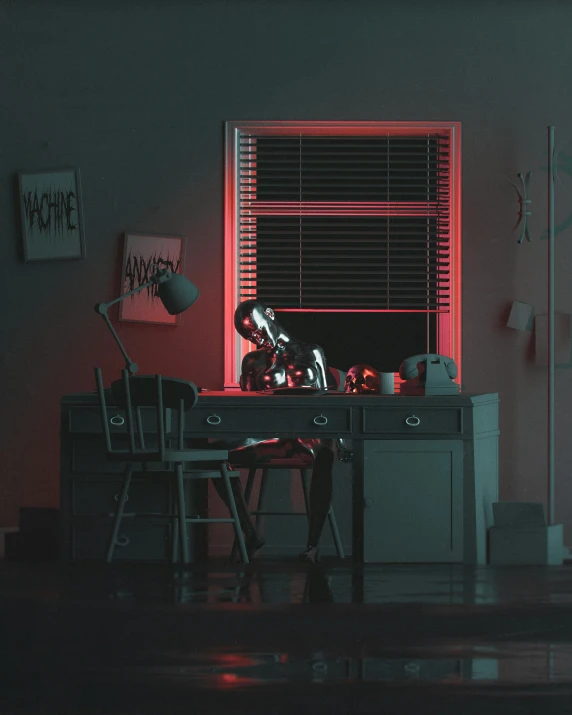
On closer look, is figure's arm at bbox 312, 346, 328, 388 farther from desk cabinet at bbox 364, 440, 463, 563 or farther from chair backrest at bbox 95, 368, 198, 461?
chair backrest at bbox 95, 368, 198, 461

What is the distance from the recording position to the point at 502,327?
5.56 m

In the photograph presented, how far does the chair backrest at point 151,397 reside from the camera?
444 cm

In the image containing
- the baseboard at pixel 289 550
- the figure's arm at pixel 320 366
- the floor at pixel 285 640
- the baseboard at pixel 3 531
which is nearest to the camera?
the floor at pixel 285 640

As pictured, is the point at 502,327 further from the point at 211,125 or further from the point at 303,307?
the point at 211,125

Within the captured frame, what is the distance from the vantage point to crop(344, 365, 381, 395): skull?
5.09 m

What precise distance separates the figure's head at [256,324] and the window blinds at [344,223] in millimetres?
491

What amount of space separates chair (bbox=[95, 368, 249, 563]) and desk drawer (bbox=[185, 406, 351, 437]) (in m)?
0.19

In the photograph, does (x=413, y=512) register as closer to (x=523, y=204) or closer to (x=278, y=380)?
(x=278, y=380)

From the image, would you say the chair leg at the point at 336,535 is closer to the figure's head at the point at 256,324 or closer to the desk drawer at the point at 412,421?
the desk drawer at the point at 412,421

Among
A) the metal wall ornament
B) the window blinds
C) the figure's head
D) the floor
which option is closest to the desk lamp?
the figure's head

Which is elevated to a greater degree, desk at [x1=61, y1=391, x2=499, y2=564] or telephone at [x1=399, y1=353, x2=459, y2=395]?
telephone at [x1=399, y1=353, x2=459, y2=395]

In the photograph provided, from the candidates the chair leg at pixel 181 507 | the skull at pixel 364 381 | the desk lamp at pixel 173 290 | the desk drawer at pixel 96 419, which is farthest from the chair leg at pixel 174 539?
the skull at pixel 364 381

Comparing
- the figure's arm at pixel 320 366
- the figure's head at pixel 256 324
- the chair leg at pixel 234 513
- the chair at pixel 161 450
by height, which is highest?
the figure's head at pixel 256 324

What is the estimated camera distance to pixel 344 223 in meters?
5.64
